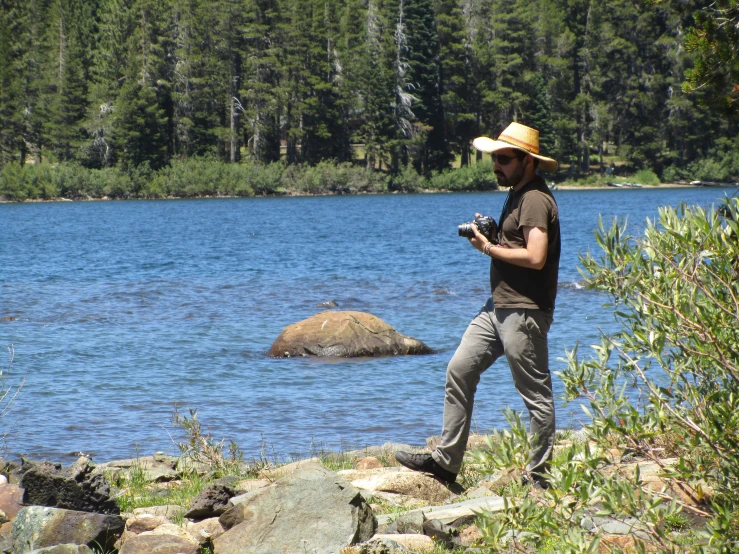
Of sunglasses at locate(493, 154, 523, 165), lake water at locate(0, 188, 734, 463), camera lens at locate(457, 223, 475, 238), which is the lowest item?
lake water at locate(0, 188, 734, 463)

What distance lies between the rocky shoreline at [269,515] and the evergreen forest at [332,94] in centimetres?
7142

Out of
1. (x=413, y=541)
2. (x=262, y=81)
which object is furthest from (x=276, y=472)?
(x=262, y=81)

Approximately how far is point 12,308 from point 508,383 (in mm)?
12159

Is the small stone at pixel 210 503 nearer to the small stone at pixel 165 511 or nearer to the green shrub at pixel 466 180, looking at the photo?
the small stone at pixel 165 511

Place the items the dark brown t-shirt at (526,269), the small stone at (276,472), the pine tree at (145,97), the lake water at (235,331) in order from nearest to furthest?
the dark brown t-shirt at (526,269) → the small stone at (276,472) → the lake water at (235,331) → the pine tree at (145,97)

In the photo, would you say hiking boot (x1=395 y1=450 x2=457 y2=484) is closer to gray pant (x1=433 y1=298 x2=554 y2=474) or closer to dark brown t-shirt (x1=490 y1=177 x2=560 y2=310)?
gray pant (x1=433 y1=298 x2=554 y2=474)

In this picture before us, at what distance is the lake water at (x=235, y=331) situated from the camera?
10.1 metres

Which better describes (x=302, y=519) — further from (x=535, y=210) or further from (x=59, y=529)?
(x=535, y=210)

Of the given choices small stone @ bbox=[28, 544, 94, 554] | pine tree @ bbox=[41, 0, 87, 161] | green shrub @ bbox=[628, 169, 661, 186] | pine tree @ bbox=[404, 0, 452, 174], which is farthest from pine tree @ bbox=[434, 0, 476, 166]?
small stone @ bbox=[28, 544, 94, 554]

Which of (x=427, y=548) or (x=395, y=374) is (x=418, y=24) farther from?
(x=427, y=548)

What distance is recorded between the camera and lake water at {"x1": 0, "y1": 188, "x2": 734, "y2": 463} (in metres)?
10.1

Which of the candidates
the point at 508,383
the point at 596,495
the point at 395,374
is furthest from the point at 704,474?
the point at 395,374

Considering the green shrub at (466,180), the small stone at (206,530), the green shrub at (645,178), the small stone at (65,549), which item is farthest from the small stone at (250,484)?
the green shrub at (645,178)

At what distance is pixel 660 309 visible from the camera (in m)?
3.51
